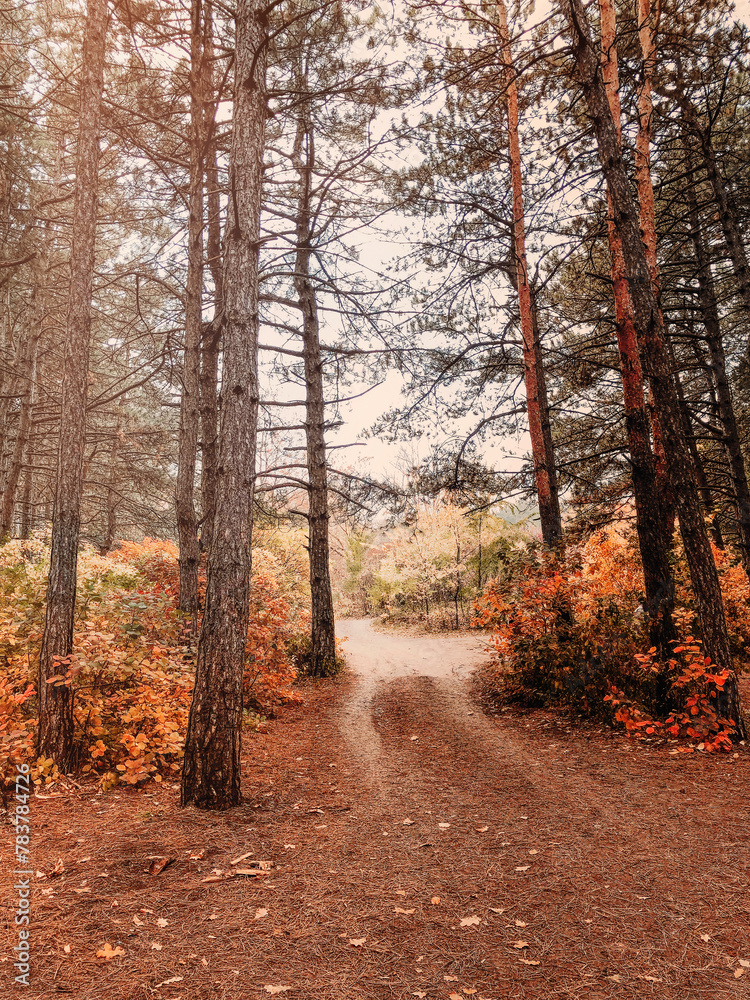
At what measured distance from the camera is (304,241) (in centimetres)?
878

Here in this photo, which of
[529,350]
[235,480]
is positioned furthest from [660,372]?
[235,480]

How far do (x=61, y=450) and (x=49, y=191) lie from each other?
957 centimetres

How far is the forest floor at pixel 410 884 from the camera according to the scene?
248cm

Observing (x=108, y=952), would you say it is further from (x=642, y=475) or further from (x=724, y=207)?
(x=724, y=207)

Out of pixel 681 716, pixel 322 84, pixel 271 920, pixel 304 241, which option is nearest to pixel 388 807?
pixel 271 920

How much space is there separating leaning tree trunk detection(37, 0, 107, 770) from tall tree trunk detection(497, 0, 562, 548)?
6496 mm

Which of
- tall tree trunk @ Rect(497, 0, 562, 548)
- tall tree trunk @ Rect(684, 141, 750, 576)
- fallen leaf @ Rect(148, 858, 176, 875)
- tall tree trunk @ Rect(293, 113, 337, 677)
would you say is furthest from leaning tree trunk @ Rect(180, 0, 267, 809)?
tall tree trunk @ Rect(684, 141, 750, 576)

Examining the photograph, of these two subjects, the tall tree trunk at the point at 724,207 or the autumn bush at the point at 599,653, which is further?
the tall tree trunk at the point at 724,207

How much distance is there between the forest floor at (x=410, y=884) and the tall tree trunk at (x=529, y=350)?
4.26 meters

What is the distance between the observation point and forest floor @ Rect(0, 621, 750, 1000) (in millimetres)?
2479

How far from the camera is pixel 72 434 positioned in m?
5.24

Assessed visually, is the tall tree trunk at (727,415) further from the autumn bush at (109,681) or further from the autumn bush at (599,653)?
the autumn bush at (109,681)

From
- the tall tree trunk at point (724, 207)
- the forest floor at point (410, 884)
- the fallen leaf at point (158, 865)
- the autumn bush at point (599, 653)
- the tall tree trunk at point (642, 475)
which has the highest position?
the tall tree trunk at point (724, 207)

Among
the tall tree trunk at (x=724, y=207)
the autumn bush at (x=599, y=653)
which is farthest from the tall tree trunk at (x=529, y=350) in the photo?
the tall tree trunk at (x=724, y=207)
